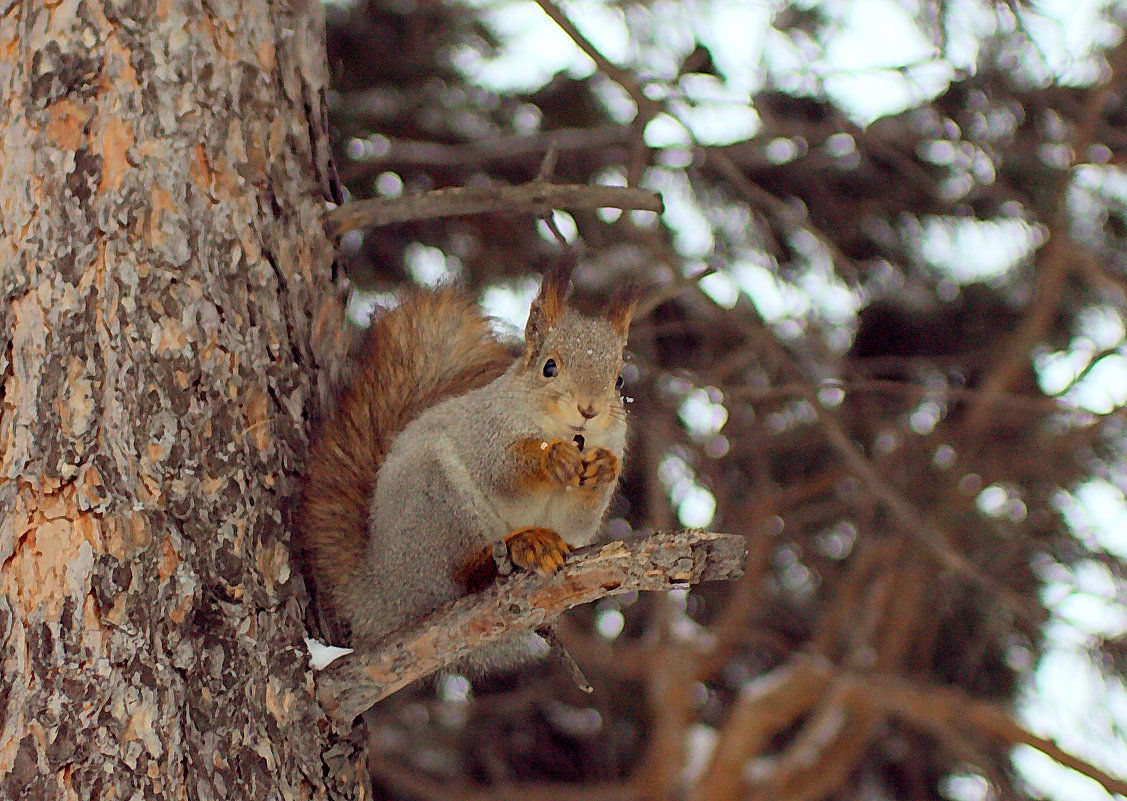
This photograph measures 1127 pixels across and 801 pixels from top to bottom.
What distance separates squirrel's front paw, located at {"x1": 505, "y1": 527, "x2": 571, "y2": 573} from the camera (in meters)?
1.20

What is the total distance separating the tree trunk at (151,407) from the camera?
1.18m

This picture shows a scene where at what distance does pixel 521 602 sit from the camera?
1.20m

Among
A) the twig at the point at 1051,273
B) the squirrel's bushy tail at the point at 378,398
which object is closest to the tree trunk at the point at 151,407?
the squirrel's bushy tail at the point at 378,398

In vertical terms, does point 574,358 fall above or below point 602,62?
below

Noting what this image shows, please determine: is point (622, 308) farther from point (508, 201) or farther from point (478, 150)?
point (478, 150)

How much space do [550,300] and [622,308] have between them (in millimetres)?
91

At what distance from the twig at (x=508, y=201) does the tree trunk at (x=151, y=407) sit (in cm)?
11

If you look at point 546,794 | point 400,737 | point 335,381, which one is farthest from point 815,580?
point 335,381

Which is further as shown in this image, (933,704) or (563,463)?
(933,704)

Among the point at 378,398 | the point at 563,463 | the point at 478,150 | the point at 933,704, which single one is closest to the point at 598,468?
the point at 563,463

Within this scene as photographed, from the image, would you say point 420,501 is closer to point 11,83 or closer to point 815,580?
point 11,83

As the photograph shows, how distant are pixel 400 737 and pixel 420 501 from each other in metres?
2.07

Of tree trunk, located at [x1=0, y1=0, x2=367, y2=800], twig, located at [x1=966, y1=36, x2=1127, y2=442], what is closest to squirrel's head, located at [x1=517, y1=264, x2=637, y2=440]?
tree trunk, located at [x1=0, y1=0, x2=367, y2=800]

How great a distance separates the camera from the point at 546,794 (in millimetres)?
3043
